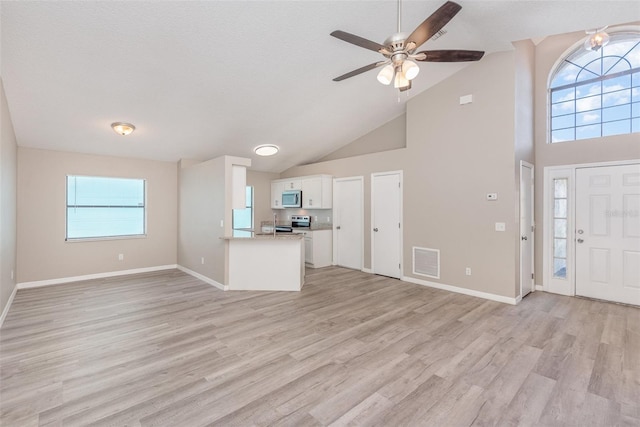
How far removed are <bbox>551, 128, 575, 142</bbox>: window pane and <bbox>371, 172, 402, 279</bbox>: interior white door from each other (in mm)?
2522

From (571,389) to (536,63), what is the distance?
4.97m

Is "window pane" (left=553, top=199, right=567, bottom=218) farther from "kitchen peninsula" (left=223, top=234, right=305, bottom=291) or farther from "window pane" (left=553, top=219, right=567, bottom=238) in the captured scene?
"kitchen peninsula" (left=223, top=234, right=305, bottom=291)

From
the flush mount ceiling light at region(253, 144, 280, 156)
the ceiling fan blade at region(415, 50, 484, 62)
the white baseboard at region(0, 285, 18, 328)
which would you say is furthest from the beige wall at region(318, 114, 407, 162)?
the white baseboard at region(0, 285, 18, 328)

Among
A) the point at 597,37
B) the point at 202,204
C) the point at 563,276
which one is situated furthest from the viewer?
the point at 202,204

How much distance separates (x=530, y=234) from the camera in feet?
15.4

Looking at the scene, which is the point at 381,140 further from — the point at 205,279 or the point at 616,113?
the point at 205,279

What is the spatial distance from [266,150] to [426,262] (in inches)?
155

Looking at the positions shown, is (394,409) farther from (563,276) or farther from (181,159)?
(181,159)

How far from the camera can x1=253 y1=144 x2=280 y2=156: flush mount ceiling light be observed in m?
6.15

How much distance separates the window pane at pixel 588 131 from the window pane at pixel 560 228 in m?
1.32

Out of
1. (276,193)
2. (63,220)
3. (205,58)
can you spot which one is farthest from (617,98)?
(63,220)

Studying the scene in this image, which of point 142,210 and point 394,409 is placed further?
point 142,210

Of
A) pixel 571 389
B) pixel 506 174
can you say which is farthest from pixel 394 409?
pixel 506 174

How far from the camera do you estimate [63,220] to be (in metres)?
5.29
